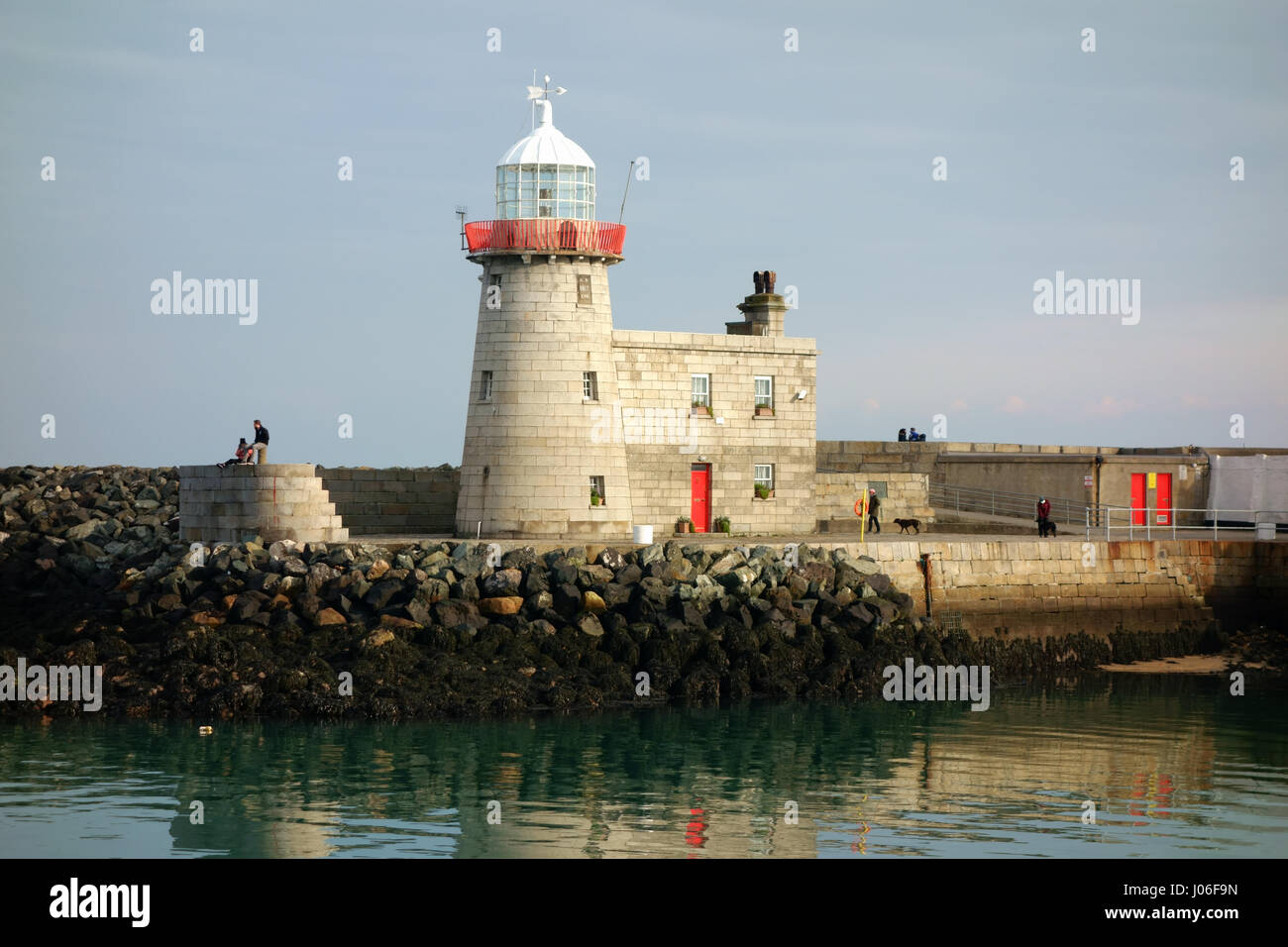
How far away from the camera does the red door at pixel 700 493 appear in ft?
111

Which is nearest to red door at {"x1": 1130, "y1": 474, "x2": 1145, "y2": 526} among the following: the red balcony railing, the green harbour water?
the green harbour water

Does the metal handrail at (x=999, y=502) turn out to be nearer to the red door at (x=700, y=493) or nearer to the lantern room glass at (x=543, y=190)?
the red door at (x=700, y=493)

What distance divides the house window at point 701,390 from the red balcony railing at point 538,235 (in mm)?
3882

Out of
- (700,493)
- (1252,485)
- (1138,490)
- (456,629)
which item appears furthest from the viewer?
(1138,490)

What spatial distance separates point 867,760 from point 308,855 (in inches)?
338

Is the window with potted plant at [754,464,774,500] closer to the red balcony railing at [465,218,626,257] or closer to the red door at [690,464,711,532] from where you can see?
the red door at [690,464,711,532]

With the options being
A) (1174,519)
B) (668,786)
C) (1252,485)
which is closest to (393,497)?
(668,786)

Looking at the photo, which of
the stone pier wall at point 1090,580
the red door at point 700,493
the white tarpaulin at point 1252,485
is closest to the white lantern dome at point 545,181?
the red door at point 700,493

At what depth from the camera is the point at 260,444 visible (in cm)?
2914

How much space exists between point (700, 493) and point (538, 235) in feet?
22.0

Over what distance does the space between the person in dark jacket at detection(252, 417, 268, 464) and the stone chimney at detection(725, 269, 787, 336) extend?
1174cm

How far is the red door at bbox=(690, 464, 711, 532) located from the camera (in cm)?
3381

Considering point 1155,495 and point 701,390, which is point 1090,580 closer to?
point 1155,495
